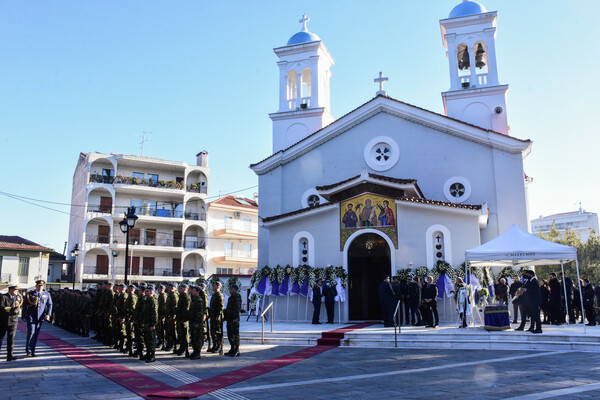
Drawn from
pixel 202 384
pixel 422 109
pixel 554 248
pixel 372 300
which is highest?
pixel 422 109

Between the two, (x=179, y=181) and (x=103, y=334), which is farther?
(x=179, y=181)

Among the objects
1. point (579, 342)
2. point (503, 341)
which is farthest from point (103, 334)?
point (579, 342)

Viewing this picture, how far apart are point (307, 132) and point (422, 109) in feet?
23.3

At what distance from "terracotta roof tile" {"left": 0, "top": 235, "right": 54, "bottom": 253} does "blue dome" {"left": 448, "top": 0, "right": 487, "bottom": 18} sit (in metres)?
34.5

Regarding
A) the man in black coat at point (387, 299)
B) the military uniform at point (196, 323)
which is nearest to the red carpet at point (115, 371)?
the military uniform at point (196, 323)

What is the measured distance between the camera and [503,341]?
13.2 meters

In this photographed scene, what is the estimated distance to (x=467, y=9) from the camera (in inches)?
1008

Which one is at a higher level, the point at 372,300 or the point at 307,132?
the point at 307,132

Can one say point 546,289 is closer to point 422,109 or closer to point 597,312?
point 597,312

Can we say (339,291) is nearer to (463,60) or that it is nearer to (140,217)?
(463,60)

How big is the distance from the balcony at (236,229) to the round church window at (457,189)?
29.6 m

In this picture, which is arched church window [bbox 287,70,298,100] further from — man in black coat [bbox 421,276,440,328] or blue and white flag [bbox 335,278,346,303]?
man in black coat [bbox 421,276,440,328]

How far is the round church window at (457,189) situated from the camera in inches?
846

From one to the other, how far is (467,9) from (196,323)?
22.0 metres
